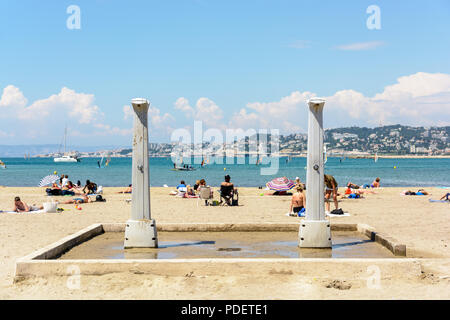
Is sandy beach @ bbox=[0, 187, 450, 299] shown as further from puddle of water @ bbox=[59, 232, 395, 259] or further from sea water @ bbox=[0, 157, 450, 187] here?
sea water @ bbox=[0, 157, 450, 187]

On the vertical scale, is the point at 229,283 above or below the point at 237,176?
above

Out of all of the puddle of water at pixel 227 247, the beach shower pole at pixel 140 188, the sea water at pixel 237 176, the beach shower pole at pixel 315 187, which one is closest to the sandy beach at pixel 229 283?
the puddle of water at pixel 227 247

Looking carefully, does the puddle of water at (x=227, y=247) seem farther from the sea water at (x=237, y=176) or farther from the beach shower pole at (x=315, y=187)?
the sea water at (x=237, y=176)

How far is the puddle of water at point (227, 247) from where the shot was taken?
337 inches

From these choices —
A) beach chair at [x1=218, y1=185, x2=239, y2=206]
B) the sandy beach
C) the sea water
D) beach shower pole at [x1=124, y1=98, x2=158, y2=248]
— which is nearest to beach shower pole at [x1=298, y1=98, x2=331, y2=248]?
the sandy beach

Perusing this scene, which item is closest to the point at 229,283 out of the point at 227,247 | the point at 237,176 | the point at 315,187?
the point at 227,247

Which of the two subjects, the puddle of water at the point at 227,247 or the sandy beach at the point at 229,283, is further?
the puddle of water at the point at 227,247

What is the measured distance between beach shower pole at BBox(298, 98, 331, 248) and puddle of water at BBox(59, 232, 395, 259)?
0.22 meters

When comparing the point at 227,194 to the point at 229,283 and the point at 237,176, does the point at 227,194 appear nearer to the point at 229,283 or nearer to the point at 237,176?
the point at 229,283

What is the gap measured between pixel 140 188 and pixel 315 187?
118 inches

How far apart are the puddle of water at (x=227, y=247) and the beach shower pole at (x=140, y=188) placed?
21cm

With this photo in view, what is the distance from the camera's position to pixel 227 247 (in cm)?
934
